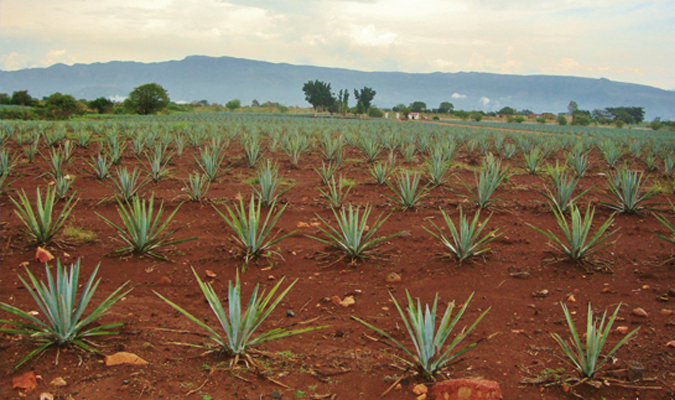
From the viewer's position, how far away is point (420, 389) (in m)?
2.23

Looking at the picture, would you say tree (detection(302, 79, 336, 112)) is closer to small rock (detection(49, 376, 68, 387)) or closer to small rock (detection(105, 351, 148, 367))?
small rock (detection(105, 351, 148, 367))

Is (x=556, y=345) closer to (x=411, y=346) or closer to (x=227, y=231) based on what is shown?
(x=411, y=346)

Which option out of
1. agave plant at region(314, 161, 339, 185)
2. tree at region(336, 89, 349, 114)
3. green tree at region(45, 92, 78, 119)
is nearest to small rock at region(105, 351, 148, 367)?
agave plant at region(314, 161, 339, 185)

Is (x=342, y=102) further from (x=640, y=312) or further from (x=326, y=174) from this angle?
(x=640, y=312)

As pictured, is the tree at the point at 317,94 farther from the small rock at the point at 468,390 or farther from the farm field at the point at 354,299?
the small rock at the point at 468,390

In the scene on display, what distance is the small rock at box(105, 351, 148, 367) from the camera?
7.91ft

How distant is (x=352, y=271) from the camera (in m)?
3.89

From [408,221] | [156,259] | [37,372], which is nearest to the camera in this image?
[37,372]

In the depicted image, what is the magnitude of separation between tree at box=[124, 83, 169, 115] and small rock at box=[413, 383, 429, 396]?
61.1 metres

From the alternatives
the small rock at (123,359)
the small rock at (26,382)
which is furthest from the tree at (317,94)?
the small rock at (26,382)

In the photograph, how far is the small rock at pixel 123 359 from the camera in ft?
7.91

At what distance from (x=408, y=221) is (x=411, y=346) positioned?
2.78m

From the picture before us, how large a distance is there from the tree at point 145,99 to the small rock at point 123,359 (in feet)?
198

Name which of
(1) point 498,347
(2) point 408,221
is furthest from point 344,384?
(2) point 408,221
